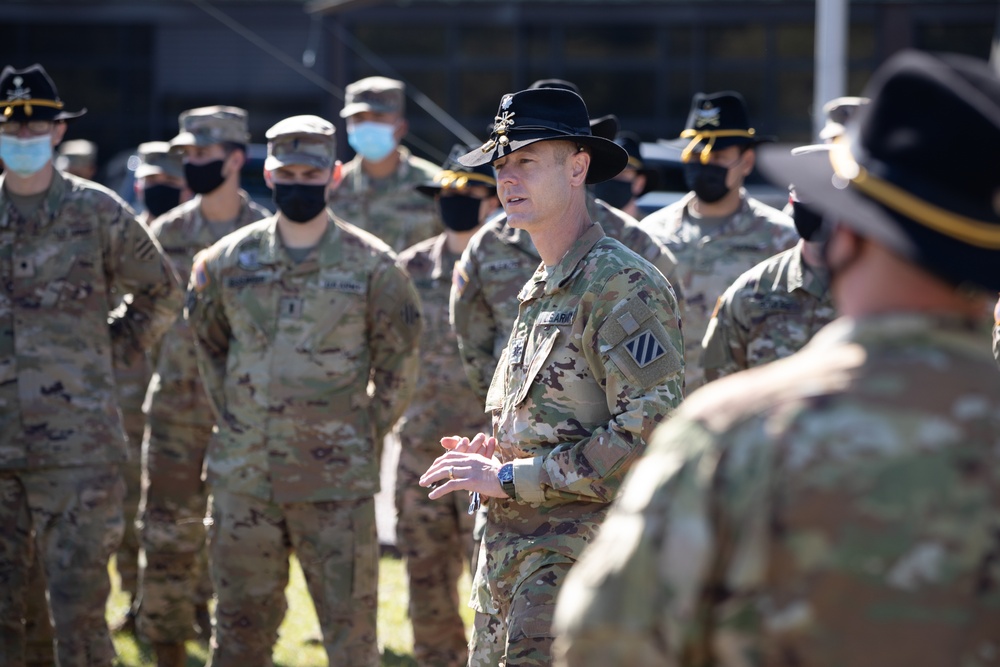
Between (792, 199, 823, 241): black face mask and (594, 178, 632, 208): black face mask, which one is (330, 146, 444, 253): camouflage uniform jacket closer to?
(594, 178, 632, 208): black face mask

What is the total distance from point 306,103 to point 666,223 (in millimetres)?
10659

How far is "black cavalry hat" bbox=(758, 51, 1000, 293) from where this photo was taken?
2215 mm

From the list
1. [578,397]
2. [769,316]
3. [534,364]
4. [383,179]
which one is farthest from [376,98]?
[578,397]

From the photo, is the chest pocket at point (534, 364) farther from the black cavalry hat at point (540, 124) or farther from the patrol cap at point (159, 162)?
the patrol cap at point (159, 162)

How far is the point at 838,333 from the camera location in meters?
2.31

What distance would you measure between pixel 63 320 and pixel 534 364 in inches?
115

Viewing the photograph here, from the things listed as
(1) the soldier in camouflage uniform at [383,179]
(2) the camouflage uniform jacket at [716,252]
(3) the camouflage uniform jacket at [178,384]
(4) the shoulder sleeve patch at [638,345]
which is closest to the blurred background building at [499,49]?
(1) the soldier in camouflage uniform at [383,179]

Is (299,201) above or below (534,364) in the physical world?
above

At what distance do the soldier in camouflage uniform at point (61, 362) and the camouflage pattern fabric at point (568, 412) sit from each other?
2.40 m

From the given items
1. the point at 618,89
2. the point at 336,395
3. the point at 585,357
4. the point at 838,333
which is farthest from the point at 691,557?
the point at 618,89

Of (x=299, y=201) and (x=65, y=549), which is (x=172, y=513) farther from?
(x=299, y=201)

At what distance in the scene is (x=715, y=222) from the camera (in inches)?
321

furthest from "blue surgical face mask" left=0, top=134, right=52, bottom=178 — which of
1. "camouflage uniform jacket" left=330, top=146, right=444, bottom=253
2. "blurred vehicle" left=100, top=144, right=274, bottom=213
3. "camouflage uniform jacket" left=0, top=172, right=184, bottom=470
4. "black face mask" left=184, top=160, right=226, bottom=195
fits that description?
"blurred vehicle" left=100, top=144, right=274, bottom=213

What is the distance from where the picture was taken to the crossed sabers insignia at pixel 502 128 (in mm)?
4691
